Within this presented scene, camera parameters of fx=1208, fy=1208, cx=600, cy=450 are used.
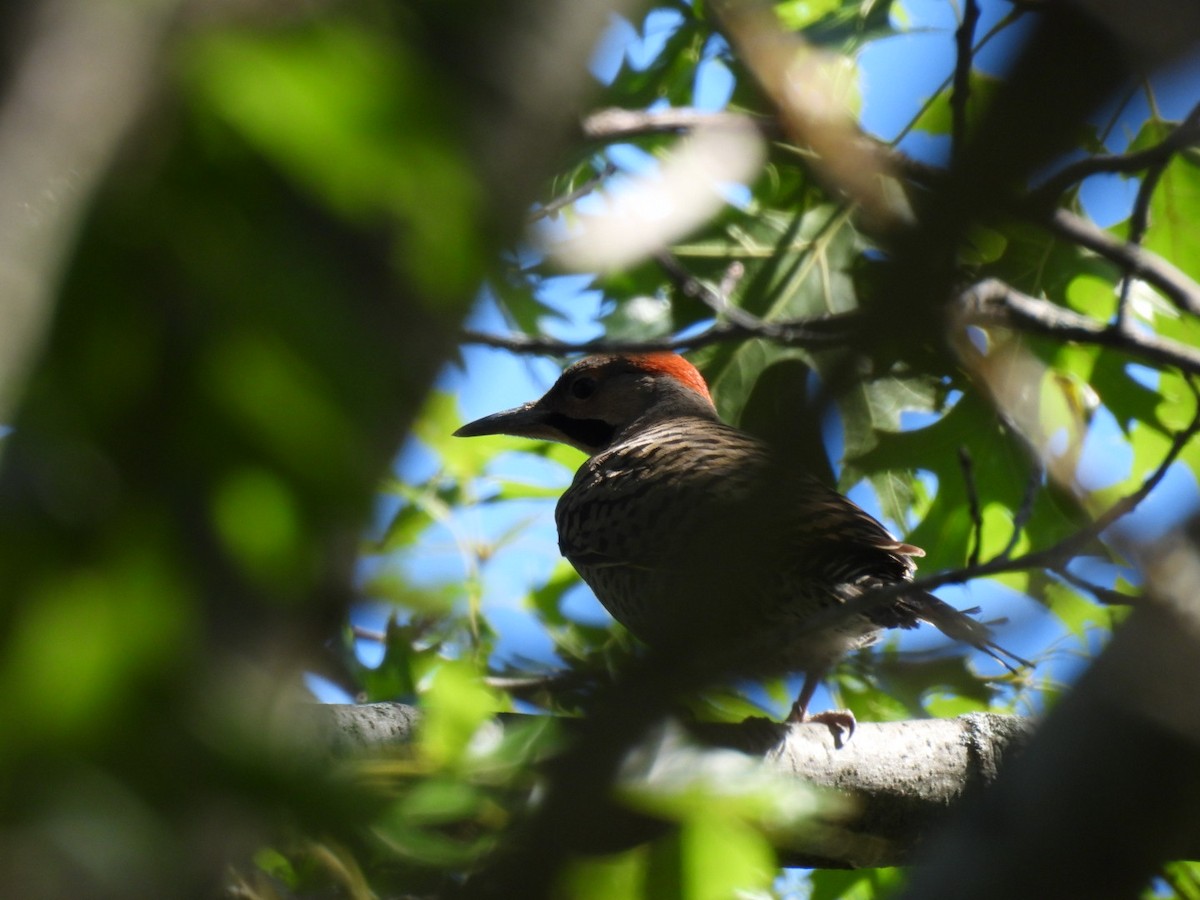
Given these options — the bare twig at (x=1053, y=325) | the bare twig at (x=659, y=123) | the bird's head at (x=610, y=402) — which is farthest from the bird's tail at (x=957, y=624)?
the bird's head at (x=610, y=402)

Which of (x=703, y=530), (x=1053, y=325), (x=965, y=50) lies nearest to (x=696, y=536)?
(x=703, y=530)

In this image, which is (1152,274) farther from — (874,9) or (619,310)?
(619,310)

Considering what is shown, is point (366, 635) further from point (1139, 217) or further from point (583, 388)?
point (1139, 217)

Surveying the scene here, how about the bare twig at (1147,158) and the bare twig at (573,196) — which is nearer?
the bare twig at (1147,158)

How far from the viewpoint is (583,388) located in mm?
6273

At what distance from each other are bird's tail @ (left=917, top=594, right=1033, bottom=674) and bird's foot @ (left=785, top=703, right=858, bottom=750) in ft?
1.30

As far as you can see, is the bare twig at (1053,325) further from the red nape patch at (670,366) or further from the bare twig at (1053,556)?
the red nape patch at (670,366)

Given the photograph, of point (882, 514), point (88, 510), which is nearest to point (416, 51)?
point (88, 510)

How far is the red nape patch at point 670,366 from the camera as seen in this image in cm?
636

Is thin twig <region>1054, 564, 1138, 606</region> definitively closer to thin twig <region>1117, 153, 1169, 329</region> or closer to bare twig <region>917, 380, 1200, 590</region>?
bare twig <region>917, 380, 1200, 590</region>

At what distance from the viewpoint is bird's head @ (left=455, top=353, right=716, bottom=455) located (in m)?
6.18

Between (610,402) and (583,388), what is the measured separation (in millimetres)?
168

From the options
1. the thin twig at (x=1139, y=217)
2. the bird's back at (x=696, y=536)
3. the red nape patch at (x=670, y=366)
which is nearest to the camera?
the thin twig at (x=1139, y=217)

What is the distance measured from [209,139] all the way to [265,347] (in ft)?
0.76
